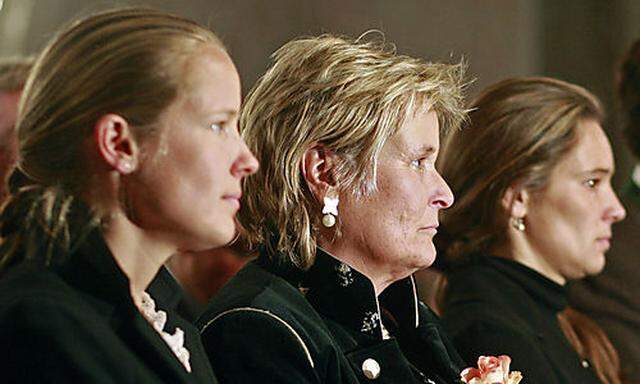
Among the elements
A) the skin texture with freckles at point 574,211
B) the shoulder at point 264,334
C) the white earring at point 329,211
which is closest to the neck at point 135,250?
the shoulder at point 264,334

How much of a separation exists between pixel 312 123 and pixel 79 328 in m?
0.89

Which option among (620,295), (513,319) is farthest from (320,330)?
(620,295)

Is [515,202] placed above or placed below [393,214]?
below

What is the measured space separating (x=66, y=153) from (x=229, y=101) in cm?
29

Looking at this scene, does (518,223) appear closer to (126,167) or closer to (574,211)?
(574,211)

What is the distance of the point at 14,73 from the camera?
3.32 metres

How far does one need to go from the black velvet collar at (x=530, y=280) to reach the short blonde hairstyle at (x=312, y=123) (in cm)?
84

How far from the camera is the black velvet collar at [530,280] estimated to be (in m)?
3.52

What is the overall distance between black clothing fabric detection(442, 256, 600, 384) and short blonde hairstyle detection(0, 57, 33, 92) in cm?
119

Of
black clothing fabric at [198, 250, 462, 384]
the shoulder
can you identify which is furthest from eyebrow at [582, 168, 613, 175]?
the shoulder

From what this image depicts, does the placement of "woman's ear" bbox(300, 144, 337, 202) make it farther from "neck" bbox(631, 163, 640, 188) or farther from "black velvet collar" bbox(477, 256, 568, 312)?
"neck" bbox(631, 163, 640, 188)

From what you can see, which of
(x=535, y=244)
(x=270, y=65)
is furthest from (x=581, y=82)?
(x=270, y=65)

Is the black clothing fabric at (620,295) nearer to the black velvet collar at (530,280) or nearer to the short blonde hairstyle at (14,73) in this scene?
the black velvet collar at (530,280)

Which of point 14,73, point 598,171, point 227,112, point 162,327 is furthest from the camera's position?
point 598,171
